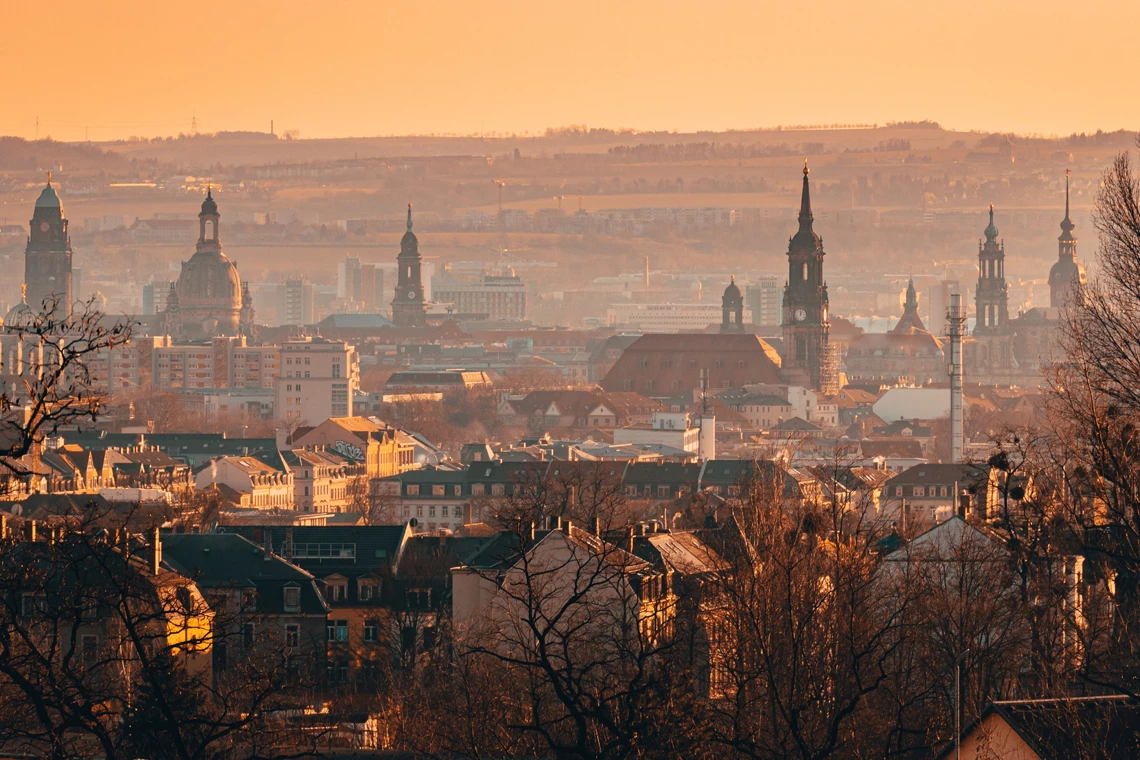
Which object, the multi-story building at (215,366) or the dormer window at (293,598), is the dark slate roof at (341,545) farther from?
the multi-story building at (215,366)

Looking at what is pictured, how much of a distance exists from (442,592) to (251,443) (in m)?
65.0

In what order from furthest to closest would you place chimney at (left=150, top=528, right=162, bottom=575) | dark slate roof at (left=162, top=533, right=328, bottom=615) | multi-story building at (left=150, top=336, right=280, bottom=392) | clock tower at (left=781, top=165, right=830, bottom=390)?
multi-story building at (left=150, top=336, right=280, bottom=392)
clock tower at (left=781, top=165, right=830, bottom=390)
dark slate roof at (left=162, top=533, right=328, bottom=615)
chimney at (left=150, top=528, right=162, bottom=575)

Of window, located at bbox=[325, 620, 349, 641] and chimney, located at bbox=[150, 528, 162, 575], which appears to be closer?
chimney, located at bbox=[150, 528, 162, 575]

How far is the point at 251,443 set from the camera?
4414 inches

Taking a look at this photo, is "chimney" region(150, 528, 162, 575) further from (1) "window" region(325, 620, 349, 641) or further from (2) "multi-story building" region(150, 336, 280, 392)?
(2) "multi-story building" region(150, 336, 280, 392)

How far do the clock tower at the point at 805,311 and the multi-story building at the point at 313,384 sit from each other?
25419 millimetres

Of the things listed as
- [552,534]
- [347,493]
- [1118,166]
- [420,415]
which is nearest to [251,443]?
[347,493]

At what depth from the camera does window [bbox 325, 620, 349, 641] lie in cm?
4603

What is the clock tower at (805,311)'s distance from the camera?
170000 millimetres

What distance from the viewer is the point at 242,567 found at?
47125mm

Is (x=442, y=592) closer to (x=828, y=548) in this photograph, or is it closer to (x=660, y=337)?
(x=828, y=548)

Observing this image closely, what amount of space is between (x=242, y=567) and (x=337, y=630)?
6.06 feet

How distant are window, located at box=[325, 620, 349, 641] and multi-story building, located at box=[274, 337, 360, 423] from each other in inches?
4380

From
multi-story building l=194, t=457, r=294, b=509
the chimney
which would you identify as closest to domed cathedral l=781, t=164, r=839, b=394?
multi-story building l=194, t=457, r=294, b=509
